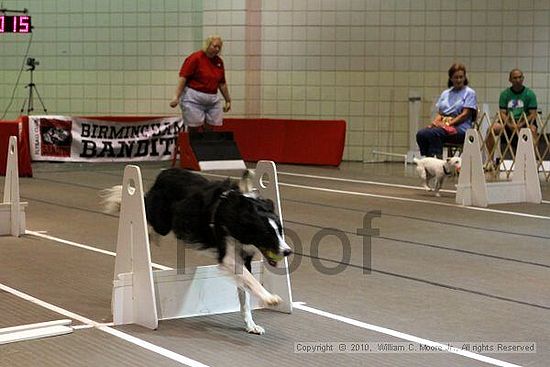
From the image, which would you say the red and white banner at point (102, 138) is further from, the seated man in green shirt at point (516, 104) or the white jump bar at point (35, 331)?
the white jump bar at point (35, 331)

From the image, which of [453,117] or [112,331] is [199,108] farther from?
[112,331]

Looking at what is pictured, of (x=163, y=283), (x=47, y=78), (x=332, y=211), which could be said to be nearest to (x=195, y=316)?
(x=163, y=283)

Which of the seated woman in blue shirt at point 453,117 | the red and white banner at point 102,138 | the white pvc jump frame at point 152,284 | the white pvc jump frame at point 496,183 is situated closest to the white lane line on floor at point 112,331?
the white pvc jump frame at point 152,284

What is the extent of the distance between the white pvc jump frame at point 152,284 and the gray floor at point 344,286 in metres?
0.08

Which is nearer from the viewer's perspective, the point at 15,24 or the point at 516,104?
the point at 516,104

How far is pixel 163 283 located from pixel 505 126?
304 inches

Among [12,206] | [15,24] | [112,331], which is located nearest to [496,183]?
[12,206]

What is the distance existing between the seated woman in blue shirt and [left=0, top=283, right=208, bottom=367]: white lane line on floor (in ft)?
20.8

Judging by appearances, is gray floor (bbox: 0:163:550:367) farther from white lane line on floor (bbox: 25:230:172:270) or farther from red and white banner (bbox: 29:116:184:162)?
red and white banner (bbox: 29:116:184:162)

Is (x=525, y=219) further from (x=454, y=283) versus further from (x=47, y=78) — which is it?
(x=47, y=78)

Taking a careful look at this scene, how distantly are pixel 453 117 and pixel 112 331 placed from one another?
7.18 meters

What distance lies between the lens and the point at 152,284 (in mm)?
4512

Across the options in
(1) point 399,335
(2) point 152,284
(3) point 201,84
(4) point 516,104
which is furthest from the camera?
(3) point 201,84

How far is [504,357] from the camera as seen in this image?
13.3 feet
